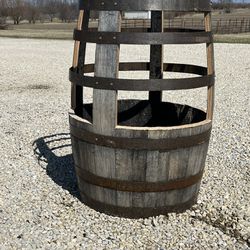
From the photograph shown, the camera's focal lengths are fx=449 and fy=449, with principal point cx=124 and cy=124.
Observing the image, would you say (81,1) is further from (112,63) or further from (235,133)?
(235,133)

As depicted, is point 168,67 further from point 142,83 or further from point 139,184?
point 139,184

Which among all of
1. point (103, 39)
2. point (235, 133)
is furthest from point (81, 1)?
point (235, 133)

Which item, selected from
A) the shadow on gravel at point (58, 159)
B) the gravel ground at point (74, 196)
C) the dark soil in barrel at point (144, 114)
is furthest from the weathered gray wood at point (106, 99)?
the dark soil in barrel at point (144, 114)

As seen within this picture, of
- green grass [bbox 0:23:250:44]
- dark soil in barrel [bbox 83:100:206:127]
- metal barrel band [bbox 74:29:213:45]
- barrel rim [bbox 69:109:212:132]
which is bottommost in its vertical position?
green grass [bbox 0:23:250:44]

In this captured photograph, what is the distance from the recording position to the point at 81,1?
400 centimetres

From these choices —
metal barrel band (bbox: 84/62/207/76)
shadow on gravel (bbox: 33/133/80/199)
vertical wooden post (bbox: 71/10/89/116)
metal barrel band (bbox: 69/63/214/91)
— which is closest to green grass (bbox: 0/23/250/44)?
shadow on gravel (bbox: 33/133/80/199)

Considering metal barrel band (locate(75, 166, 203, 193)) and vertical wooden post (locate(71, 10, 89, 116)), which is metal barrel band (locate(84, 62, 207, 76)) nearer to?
vertical wooden post (locate(71, 10, 89, 116))

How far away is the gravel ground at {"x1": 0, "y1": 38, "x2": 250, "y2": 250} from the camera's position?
12.6 feet

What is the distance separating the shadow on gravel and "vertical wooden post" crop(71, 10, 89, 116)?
0.87 meters

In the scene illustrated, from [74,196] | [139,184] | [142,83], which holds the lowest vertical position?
[74,196]

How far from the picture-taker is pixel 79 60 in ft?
14.1

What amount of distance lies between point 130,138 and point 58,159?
7.24 ft

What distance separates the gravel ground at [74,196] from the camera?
151 inches

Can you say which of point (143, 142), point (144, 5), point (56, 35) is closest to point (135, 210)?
point (143, 142)
